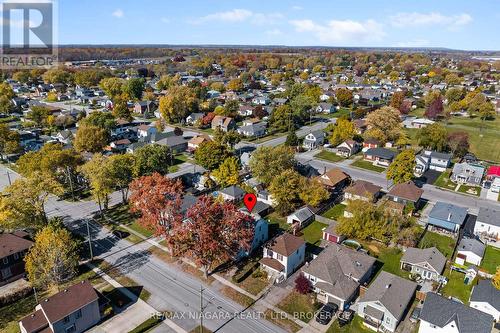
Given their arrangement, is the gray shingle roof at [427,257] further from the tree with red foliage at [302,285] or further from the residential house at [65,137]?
the residential house at [65,137]

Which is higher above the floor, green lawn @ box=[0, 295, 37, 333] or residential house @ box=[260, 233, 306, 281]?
residential house @ box=[260, 233, 306, 281]

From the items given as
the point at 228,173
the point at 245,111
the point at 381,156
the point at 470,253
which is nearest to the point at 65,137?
the point at 228,173

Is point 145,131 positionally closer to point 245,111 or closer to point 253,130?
point 253,130

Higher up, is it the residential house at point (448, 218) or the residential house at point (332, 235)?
the residential house at point (448, 218)

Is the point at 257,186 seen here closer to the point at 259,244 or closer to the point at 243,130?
the point at 259,244

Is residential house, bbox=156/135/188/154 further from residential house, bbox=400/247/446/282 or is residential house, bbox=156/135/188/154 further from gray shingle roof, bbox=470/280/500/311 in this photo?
gray shingle roof, bbox=470/280/500/311

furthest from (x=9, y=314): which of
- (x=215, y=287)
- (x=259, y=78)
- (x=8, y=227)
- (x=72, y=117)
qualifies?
(x=259, y=78)

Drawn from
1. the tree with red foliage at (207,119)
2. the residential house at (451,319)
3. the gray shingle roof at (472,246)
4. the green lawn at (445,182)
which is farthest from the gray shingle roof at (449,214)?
the tree with red foliage at (207,119)

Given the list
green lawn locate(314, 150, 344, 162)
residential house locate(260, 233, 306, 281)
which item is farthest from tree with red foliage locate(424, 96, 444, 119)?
A: residential house locate(260, 233, 306, 281)
